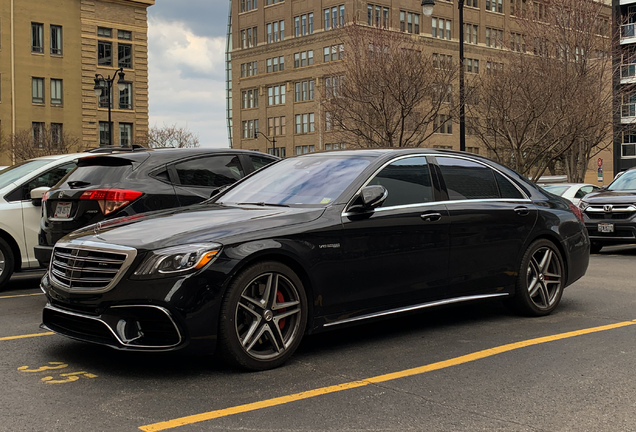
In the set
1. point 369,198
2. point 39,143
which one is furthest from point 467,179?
point 39,143

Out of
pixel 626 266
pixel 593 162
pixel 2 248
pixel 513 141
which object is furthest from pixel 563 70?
pixel 593 162

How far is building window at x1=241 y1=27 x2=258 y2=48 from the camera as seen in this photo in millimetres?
94688

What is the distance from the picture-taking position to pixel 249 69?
3787 inches

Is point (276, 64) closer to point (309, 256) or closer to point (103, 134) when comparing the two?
point (103, 134)

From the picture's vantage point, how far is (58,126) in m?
57.7

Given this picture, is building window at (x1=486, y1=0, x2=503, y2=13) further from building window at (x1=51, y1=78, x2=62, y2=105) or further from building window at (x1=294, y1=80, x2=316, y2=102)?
building window at (x1=51, y1=78, x2=62, y2=105)

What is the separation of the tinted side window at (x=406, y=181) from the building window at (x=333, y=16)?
75.8 m

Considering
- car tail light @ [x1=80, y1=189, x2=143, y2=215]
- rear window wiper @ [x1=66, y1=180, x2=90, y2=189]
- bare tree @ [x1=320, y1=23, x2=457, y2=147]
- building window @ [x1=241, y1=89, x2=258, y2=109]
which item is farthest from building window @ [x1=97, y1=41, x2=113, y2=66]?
car tail light @ [x1=80, y1=189, x2=143, y2=215]

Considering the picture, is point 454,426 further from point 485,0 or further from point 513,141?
point 485,0

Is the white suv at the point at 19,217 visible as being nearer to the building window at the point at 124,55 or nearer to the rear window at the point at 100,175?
the rear window at the point at 100,175

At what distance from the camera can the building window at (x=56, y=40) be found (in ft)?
188

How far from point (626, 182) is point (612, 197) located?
1.38m

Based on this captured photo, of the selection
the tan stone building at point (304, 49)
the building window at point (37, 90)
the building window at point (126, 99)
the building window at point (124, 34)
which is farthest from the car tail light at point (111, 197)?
the tan stone building at point (304, 49)

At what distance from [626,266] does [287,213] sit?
874 centimetres
